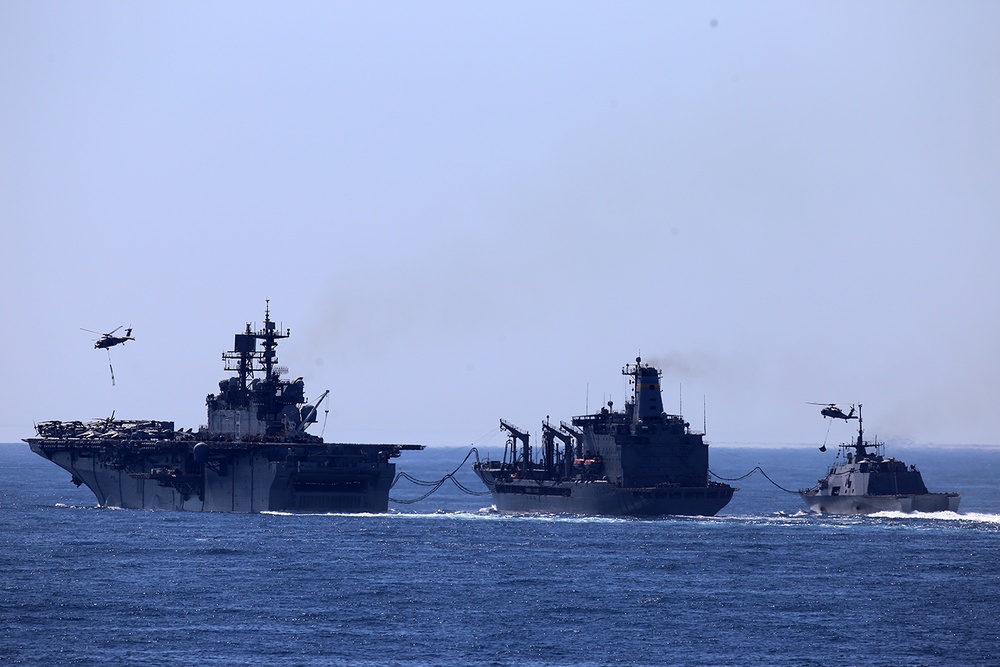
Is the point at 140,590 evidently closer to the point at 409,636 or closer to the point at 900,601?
Result: the point at 409,636

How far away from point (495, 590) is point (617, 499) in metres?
32.9

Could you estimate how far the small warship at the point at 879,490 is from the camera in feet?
322

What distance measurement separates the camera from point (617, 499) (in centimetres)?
9581

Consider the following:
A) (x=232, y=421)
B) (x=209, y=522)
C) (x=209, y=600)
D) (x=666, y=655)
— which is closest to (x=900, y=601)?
(x=666, y=655)

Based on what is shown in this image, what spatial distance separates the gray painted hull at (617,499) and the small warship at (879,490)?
880 cm

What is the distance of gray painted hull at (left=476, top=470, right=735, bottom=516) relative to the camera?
311 feet

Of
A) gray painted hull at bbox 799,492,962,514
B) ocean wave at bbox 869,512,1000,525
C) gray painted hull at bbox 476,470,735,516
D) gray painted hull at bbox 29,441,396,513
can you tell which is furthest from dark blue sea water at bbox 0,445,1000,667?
gray painted hull at bbox 476,470,735,516

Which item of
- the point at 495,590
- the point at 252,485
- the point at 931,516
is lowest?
the point at 495,590

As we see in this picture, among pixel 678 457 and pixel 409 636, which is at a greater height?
pixel 678 457

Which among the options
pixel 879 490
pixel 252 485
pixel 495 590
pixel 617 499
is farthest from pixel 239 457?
pixel 879 490

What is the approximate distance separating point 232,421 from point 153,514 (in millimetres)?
7598

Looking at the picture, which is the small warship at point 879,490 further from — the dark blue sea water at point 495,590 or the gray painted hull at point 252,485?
the gray painted hull at point 252,485

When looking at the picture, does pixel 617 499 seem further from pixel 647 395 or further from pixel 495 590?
pixel 495 590

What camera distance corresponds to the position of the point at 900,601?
61.9m
